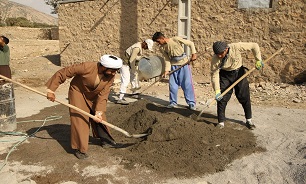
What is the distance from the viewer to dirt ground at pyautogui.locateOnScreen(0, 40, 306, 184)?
10.8 feet

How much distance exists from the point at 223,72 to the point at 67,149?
8.67 ft

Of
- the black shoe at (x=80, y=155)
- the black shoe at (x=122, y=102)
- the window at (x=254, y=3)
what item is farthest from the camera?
the window at (x=254, y=3)

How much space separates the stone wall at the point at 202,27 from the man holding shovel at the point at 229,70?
136 inches

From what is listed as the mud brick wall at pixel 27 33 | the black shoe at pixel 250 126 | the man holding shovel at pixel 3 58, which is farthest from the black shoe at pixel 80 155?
the mud brick wall at pixel 27 33

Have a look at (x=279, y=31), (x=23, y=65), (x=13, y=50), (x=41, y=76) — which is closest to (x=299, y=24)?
(x=279, y=31)

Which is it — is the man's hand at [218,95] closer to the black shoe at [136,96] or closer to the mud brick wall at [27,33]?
the black shoe at [136,96]

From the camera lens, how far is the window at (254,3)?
24.2 feet

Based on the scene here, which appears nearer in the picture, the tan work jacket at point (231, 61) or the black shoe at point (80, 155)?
the black shoe at point (80, 155)

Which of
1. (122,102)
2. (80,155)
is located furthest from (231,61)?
(122,102)

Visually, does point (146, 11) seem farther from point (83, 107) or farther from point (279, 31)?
point (83, 107)

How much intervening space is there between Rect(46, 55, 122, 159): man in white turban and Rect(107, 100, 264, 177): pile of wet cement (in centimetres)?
54

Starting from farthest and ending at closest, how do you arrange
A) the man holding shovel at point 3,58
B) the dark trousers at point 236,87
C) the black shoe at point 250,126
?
the man holding shovel at point 3,58 < the black shoe at point 250,126 < the dark trousers at point 236,87

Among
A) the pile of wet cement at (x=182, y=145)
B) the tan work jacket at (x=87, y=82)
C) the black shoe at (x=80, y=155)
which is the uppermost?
the tan work jacket at (x=87, y=82)

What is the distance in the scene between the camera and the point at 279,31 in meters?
7.34
